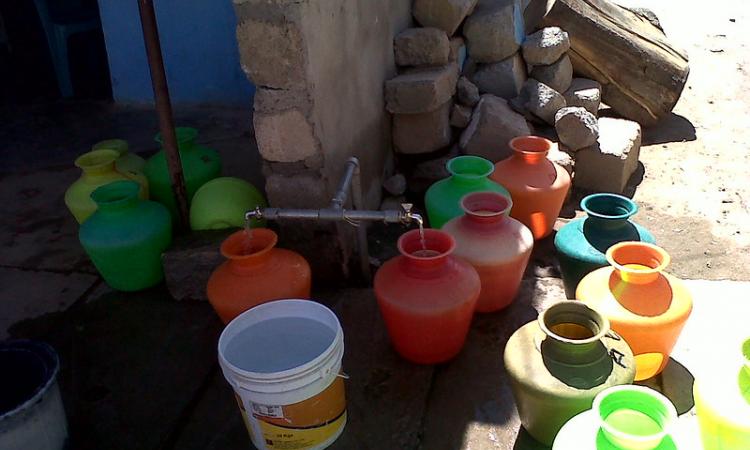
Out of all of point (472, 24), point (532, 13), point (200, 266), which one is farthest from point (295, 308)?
point (532, 13)

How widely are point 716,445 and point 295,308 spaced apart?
1463mm

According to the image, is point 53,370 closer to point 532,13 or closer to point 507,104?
point 507,104

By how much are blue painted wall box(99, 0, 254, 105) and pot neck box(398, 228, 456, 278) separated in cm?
333

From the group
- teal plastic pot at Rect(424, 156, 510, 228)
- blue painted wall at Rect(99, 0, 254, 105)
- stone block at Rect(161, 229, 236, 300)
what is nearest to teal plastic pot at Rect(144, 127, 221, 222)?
stone block at Rect(161, 229, 236, 300)

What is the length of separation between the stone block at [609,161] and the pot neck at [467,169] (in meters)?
1.12

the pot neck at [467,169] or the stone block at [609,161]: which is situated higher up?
the pot neck at [467,169]

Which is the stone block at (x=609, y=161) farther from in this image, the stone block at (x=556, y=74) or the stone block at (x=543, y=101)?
the stone block at (x=556, y=74)

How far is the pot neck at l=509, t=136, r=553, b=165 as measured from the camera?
355 cm

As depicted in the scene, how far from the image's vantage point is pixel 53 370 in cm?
238

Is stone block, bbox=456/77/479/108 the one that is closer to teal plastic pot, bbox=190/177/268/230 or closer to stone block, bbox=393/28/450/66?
stone block, bbox=393/28/450/66

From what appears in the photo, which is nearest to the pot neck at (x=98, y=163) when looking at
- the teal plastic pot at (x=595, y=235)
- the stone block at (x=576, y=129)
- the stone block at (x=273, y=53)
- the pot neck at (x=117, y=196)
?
the pot neck at (x=117, y=196)

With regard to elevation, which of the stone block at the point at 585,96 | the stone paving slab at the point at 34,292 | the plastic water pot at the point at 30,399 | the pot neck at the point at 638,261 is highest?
the pot neck at the point at 638,261

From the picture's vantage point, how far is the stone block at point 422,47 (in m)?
4.20

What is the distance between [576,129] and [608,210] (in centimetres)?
131
